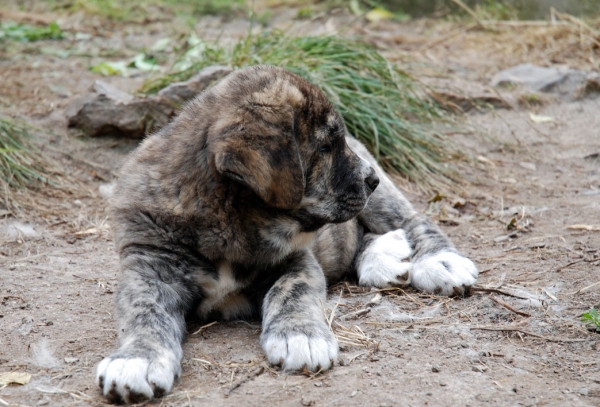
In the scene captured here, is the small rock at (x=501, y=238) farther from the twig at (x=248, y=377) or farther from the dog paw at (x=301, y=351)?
the twig at (x=248, y=377)

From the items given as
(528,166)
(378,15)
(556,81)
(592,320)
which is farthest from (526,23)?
(592,320)

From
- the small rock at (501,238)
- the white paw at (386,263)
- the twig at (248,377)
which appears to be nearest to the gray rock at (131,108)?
the white paw at (386,263)

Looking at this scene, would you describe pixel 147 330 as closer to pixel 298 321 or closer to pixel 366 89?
pixel 298 321

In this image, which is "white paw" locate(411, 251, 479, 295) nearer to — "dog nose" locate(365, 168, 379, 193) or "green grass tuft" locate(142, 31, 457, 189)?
"dog nose" locate(365, 168, 379, 193)

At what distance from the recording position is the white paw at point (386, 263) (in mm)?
4602

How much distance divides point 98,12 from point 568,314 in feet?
31.7

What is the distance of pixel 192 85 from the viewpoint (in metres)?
6.99

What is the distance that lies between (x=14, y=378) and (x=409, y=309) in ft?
6.85

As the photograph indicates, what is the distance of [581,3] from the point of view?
10875mm

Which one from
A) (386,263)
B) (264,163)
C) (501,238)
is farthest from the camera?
(501,238)

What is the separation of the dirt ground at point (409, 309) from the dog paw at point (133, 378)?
0.21 ft

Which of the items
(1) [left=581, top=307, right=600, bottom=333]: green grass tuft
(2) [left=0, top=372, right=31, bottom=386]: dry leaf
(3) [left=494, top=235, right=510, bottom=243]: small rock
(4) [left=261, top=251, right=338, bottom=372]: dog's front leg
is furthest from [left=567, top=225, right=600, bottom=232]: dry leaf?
(2) [left=0, top=372, right=31, bottom=386]: dry leaf

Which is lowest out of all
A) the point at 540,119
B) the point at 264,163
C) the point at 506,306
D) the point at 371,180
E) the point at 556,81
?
the point at 540,119

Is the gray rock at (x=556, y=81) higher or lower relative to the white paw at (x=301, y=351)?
lower
